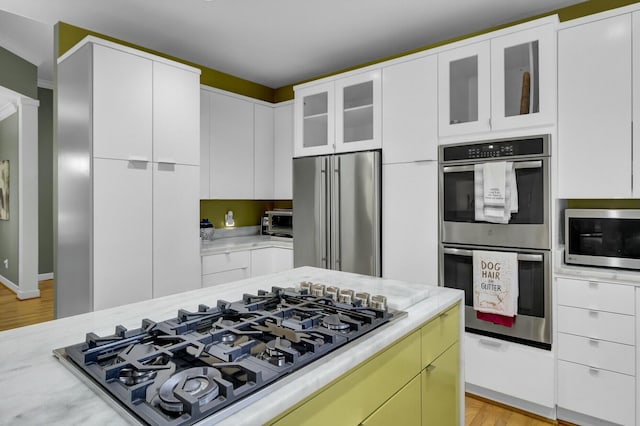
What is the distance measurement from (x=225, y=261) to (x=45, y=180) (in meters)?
4.18

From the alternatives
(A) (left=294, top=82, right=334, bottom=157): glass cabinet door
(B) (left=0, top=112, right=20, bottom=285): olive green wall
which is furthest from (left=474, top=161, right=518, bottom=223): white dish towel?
(B) (left=0, top=112, right=20, bottom=285): olive green wall

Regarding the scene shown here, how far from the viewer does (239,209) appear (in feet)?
14.8

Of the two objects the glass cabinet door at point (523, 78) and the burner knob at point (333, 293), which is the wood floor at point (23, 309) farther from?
the glass cabinet door at point (523, 78)

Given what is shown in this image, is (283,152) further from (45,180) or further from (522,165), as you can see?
(45,180)

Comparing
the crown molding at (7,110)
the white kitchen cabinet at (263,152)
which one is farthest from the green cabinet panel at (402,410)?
the crown molding at (7,110)

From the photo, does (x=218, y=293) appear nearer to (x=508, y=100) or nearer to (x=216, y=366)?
(x=216, y=366)

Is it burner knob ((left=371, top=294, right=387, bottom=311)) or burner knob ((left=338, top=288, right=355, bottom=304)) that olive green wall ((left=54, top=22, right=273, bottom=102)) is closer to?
burner knob ((left=338, top=288, right=355, bottom=304))

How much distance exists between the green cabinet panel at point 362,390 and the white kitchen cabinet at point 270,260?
2.58 metres

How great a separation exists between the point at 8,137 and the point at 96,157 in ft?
14.6

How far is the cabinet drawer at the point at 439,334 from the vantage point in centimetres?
139

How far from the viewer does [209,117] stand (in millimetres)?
3723

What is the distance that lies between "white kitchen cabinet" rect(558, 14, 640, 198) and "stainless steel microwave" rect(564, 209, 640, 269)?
124 millimetres

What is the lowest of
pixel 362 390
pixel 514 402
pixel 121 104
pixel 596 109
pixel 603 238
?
pixel 514 402

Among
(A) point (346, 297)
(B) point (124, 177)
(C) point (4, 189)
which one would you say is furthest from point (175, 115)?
(C) point (4, 189)
